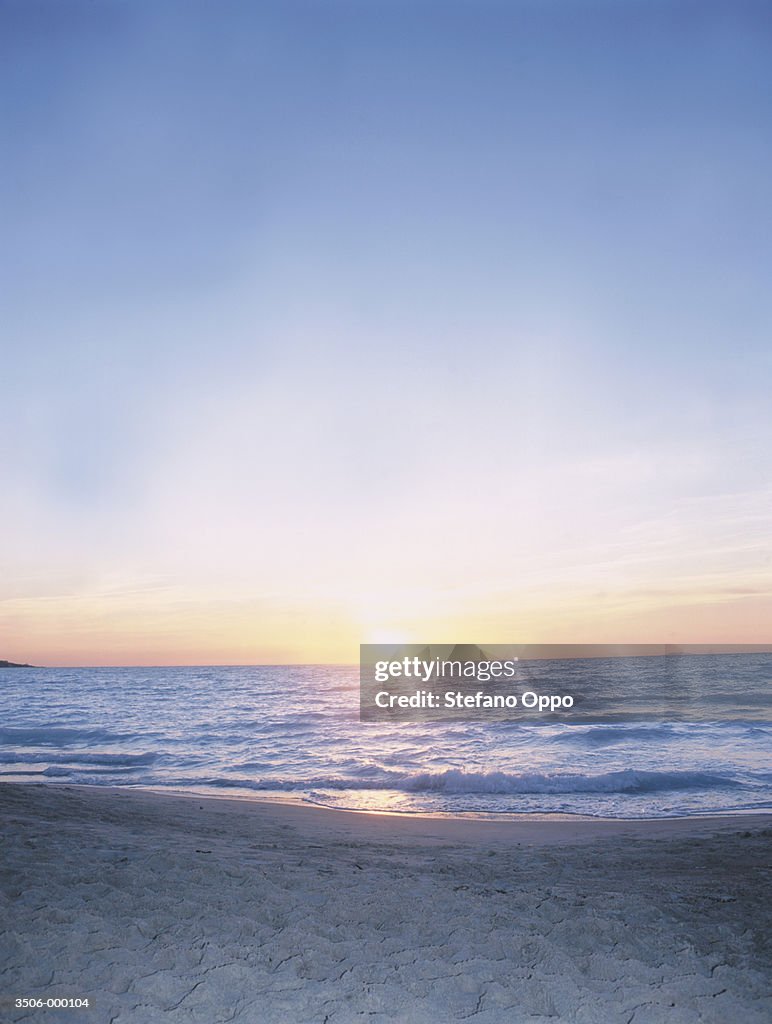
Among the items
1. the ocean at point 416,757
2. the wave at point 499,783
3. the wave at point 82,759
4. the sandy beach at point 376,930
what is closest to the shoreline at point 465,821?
the ocean at point 416,757

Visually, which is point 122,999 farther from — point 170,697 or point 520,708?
point 170,697

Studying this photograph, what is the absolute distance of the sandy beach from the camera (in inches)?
177

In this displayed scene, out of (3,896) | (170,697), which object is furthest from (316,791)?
(170,697)

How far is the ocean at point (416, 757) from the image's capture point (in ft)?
48.8

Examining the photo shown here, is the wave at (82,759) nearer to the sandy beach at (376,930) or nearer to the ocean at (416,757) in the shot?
the ocean at (416,757)

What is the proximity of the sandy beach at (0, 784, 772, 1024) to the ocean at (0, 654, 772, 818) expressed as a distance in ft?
18.8

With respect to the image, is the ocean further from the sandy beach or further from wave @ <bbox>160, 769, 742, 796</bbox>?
the sandy beach

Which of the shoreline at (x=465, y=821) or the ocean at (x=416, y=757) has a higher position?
the shoreline at (x=465, y=821)

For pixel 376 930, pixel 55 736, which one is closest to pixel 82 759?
pixel 55 736

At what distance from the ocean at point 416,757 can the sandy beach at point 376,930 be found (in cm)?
572

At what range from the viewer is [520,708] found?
139ft

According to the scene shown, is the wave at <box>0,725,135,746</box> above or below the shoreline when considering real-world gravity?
below

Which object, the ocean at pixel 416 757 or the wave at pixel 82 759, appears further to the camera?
the wave at pixel 82 759

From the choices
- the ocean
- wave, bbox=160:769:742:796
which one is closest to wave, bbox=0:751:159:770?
the ocean
